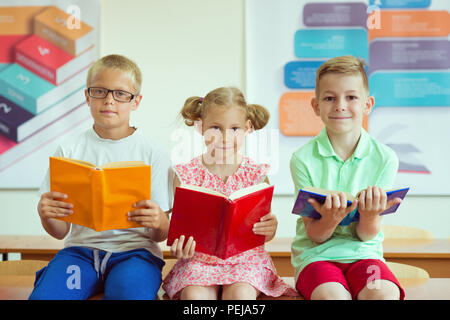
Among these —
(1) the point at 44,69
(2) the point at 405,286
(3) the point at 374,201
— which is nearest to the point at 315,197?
(3) the point at 374,201

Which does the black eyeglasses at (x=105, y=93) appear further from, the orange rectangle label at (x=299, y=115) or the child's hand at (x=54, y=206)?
the orange rectangle label at (x=299, y=115)

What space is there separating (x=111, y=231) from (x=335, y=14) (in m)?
2.63

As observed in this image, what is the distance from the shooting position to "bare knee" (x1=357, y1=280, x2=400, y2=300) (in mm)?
1436

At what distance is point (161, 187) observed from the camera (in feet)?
5.94

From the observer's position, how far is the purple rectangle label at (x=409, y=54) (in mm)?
3492

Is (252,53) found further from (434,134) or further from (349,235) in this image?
(349,235)

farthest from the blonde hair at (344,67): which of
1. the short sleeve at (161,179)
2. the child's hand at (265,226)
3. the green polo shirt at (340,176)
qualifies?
the short sleeve at (161,179)

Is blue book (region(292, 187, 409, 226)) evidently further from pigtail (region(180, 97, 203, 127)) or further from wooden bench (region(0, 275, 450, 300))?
pigtail (region(180, 97, 203, 127))

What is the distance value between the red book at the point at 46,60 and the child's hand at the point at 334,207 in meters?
2.79

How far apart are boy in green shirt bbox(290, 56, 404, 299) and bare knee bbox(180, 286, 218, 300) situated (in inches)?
13.1

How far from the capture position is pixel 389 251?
242 centimetres
